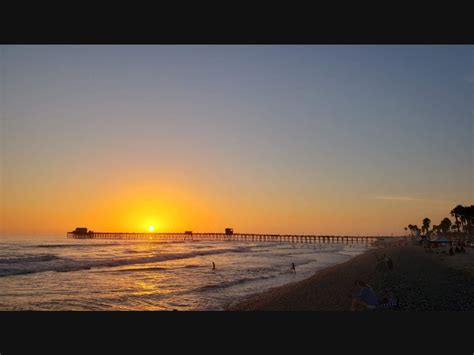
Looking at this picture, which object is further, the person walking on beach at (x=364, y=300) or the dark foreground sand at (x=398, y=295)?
the dark foreground sand at (x=398, y=295)

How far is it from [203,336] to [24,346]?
2183 mm

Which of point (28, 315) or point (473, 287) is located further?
point (473, 287)

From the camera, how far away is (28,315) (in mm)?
4910

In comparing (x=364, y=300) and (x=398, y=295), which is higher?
(x=364, y=300)

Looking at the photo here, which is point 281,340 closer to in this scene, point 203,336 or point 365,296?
point 203,336

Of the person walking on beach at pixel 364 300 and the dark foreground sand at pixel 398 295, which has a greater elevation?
the person walking on beach at pixel 364 300

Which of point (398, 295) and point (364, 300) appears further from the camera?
point (398, 295)

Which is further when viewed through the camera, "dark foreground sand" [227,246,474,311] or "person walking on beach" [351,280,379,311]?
"dark foreground sand" [227,246,474,311]

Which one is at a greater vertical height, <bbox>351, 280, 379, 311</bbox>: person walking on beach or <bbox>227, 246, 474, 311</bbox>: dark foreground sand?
<bbox>351, 280, 379, 311</bbox>: person walking on beach

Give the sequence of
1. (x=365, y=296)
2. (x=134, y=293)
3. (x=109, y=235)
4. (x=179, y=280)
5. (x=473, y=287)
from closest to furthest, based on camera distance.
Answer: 1. (x=365, y=296)
2. (x=473, y=287)
3. (x=134, y=293)
4. (x=179, y=280)
5. (x=109, y=235)
